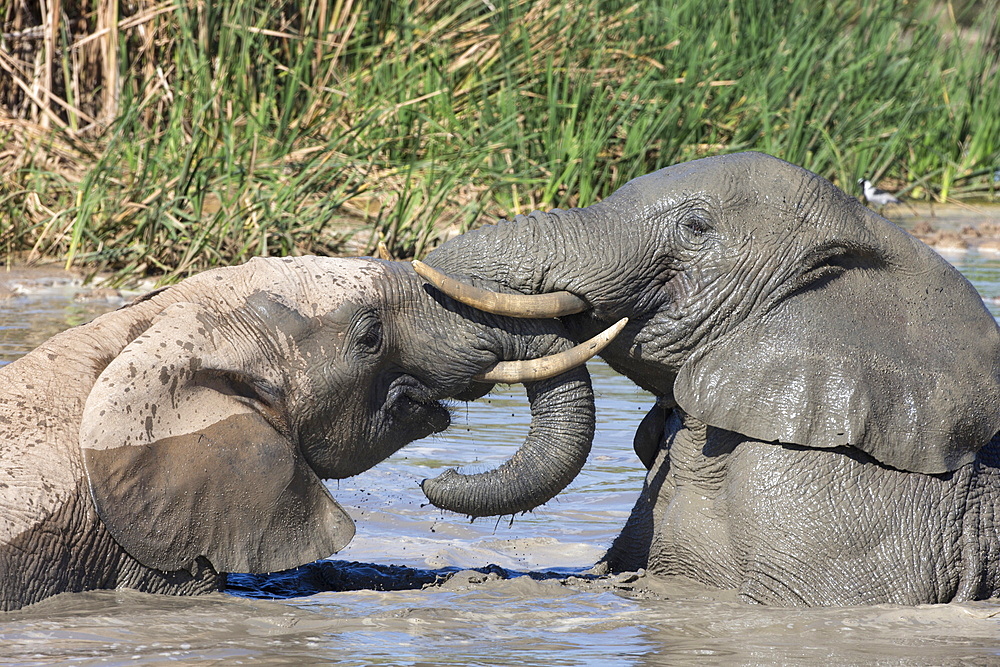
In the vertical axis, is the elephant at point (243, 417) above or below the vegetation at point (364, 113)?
below

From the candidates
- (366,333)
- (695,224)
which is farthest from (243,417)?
(695,224)

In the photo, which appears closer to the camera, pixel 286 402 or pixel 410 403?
pixel 286 402

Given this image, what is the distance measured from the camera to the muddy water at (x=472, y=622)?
155 inches

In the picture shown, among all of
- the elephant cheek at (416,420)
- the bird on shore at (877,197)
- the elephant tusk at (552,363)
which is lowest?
the bird on shore at (877,197)

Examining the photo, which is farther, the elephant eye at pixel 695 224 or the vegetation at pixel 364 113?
the vegetation at pixel 364 113

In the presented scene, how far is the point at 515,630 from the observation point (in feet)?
13.8

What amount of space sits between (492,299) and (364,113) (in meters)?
5.98

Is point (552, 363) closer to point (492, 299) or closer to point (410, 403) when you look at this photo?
point (492, 299)

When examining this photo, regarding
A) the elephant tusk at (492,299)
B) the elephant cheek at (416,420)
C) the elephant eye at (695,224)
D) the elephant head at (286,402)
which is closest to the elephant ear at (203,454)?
the elephant head at (286,402)

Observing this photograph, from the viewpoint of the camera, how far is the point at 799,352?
4473mm

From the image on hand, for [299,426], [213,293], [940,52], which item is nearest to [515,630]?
[299,426]

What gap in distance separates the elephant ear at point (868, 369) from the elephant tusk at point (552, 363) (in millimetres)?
263

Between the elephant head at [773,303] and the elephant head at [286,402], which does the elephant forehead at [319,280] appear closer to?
the elephant head at [286,402]

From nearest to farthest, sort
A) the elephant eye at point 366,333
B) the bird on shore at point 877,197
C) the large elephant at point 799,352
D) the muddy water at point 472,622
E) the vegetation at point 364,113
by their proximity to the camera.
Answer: the muddy water at point 472,622 < the large elephant at point 799,352 < the elephant eye at point 366,333 < the vegetation at point 364,113 < the bird on shore at point 877,197
